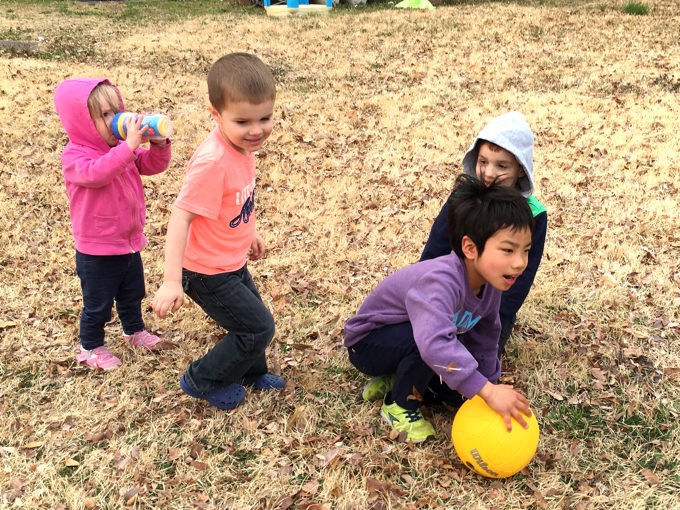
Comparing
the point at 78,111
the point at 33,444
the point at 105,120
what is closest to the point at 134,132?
the point at 105,120

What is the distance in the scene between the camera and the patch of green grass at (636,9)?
15.4 meters

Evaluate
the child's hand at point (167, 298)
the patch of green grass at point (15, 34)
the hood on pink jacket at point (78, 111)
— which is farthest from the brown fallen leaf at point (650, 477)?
the patch of green grass at point (15, 34)

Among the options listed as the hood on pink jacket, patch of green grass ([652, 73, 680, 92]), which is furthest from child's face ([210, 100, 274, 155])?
patch of green grass ([652, 73, 680, 92])

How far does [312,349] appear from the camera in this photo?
4.66 metres

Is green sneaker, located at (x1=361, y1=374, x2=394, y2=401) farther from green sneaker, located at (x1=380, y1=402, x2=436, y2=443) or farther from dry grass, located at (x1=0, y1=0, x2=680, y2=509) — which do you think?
green sneaker, located at (x1=380, y1=402, x2=436, y2=443)

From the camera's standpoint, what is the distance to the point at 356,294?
541cm

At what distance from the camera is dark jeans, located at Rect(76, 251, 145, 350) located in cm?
404

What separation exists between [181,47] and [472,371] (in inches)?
568

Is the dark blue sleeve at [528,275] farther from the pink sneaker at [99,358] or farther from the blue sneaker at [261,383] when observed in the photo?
the pink sneaker at [99,358]

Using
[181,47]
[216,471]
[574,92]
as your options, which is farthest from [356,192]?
[181,47]

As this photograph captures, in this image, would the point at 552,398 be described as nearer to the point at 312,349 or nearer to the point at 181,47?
Answer: the point at 312,349

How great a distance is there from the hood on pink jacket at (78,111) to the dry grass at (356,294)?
1.74 m

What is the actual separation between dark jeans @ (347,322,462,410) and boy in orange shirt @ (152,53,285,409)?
654 millimetres

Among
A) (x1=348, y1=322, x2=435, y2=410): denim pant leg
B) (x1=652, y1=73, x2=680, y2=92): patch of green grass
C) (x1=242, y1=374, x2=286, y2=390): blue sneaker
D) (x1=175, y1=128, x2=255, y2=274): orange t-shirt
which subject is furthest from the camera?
(x1=652, y1=73, x2=680, y2=92): patch of green grass
